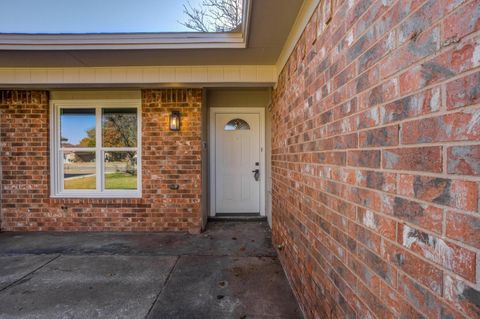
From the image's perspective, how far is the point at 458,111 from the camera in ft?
2.02

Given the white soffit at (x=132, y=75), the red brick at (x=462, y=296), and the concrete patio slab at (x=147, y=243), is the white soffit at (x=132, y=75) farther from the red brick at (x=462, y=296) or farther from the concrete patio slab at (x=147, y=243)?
the red brick at (x=462, y=296)

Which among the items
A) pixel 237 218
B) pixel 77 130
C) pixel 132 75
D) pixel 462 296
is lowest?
pixel 237 218

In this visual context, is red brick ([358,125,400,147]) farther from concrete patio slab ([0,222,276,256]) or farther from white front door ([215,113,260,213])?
white front door ([215,113,260,213])

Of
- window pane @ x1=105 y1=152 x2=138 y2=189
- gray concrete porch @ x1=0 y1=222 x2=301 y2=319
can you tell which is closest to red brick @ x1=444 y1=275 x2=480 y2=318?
gray concrete porch @ x1=0 y1=222 x2=301 y2=319

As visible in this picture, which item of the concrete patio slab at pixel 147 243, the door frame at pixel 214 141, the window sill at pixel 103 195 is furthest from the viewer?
the door frame at pixel 214 141

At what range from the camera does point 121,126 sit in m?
4.07

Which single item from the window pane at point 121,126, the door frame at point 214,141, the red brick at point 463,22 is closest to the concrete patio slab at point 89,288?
the door frame at point 214,141

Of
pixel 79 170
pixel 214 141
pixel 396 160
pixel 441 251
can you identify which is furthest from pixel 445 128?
pixel 79 170

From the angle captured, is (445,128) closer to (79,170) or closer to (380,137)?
(380,137)

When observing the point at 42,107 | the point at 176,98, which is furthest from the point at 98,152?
the point at 176,98

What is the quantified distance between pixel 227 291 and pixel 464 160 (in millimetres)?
2202

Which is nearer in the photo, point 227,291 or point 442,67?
point 442,67

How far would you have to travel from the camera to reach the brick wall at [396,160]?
0.61m

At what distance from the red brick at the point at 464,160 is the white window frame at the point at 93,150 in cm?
395
